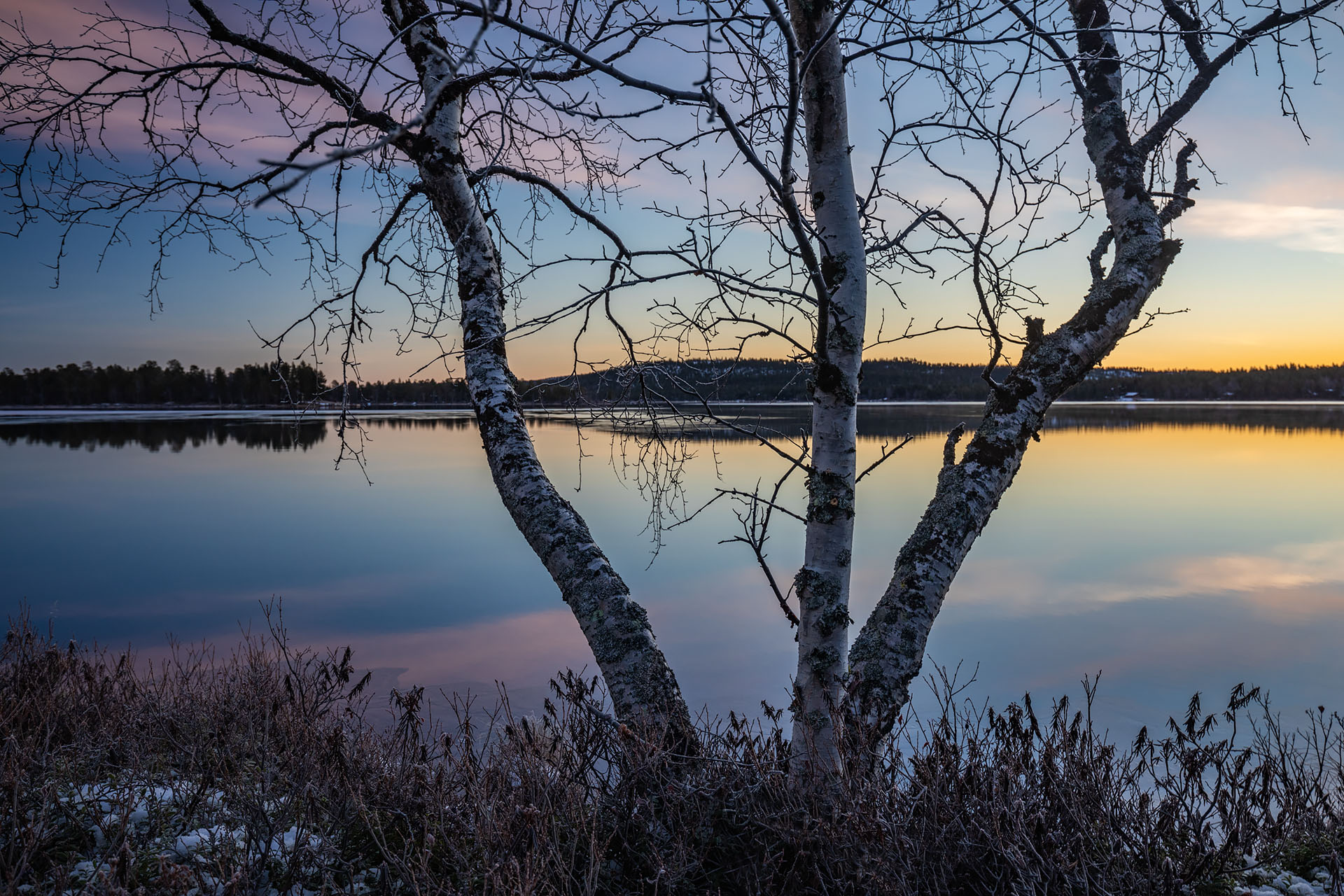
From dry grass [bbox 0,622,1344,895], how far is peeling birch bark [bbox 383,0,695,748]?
0.86ft

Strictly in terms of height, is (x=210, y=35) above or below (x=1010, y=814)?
above

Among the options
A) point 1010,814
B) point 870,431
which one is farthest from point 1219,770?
point 870,431

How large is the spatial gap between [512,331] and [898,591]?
6.67 ft

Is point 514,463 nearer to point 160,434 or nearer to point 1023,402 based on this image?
point 1023,402

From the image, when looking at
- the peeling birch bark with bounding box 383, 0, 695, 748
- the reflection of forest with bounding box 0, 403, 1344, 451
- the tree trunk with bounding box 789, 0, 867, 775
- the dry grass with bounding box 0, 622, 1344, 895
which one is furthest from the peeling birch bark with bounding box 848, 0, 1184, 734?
the reflection of forest with bounding box 0, 403, 1344, 451

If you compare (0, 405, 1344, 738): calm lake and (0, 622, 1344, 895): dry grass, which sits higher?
(0, 622, 1344, 895): dry grass

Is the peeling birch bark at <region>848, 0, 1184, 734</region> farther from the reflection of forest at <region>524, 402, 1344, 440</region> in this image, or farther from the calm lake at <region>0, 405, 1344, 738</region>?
the reflection of forest at <region>524, 402, 1344, 440</region>

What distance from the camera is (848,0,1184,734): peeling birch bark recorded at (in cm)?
325

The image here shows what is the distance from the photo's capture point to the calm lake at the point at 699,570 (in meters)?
10.3

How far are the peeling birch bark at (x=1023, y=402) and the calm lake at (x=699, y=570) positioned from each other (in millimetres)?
986

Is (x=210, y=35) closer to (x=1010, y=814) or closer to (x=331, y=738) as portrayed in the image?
(x=331, y=738)

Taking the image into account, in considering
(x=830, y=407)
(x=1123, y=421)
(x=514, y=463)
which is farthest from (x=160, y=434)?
(x=1123, y=421)

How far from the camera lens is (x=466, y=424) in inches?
2355

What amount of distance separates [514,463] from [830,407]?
1598mm
